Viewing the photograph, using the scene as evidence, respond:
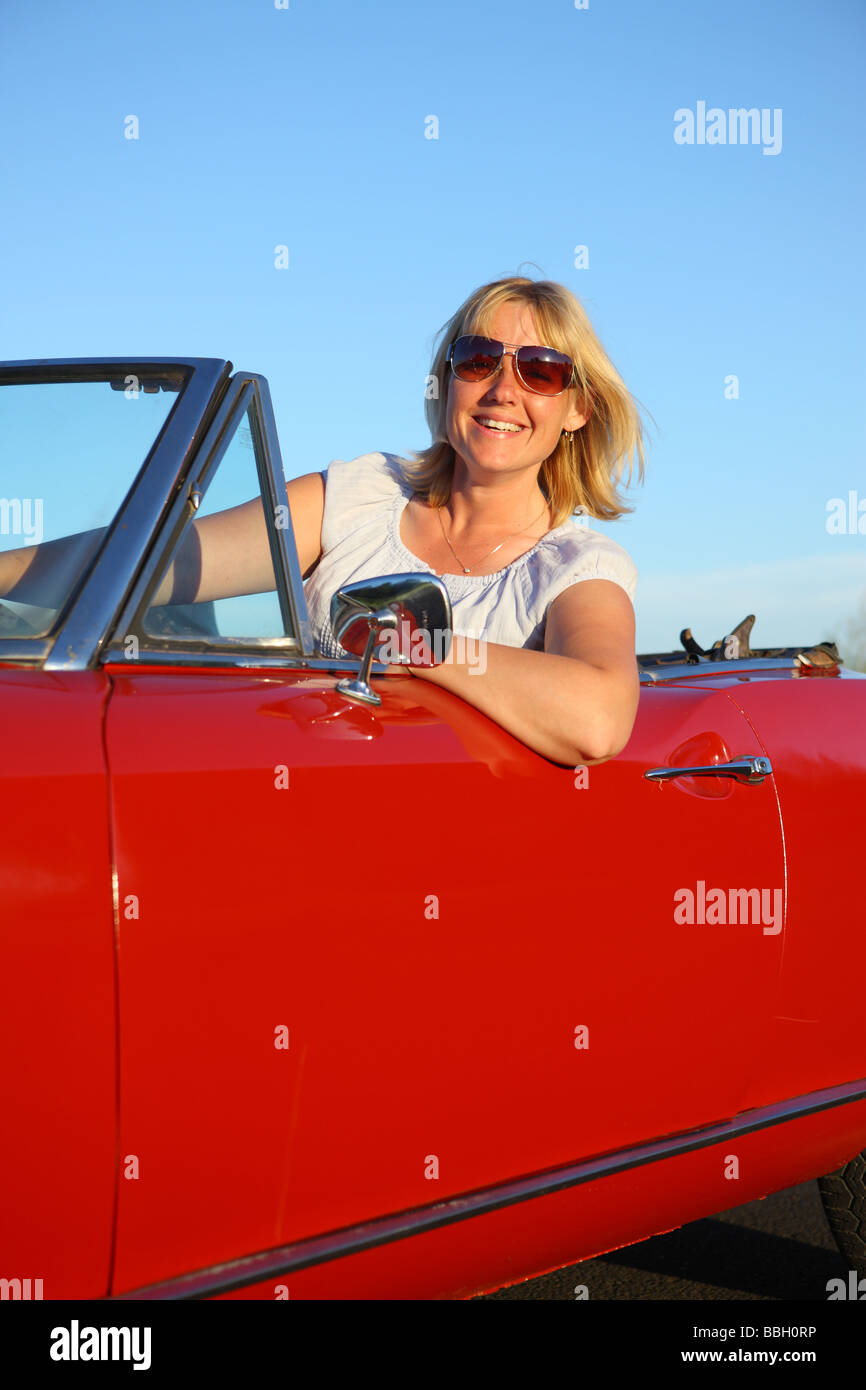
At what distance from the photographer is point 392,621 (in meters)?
1.65

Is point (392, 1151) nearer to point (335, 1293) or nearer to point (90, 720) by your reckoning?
point (335, 1293)

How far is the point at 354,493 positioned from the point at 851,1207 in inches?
73.3

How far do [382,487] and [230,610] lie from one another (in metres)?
1.09

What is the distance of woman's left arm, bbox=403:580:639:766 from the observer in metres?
1.88

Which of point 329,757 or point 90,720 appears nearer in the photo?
point 90,720

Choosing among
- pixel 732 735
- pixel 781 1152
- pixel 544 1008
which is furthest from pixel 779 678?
pixel 544 1008

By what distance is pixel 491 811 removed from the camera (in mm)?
1771

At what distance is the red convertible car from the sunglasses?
72cm

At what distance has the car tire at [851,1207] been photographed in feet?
8.82

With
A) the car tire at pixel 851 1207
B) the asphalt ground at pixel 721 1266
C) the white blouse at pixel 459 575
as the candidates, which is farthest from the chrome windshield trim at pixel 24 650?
the car tire at pixel 851 1207

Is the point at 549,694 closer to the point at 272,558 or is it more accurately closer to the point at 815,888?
the point at 272,558

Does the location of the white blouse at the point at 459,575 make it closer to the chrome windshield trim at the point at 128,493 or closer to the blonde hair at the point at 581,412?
the blonde hair at the point at 581,412

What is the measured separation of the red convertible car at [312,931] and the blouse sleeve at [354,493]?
74cm
